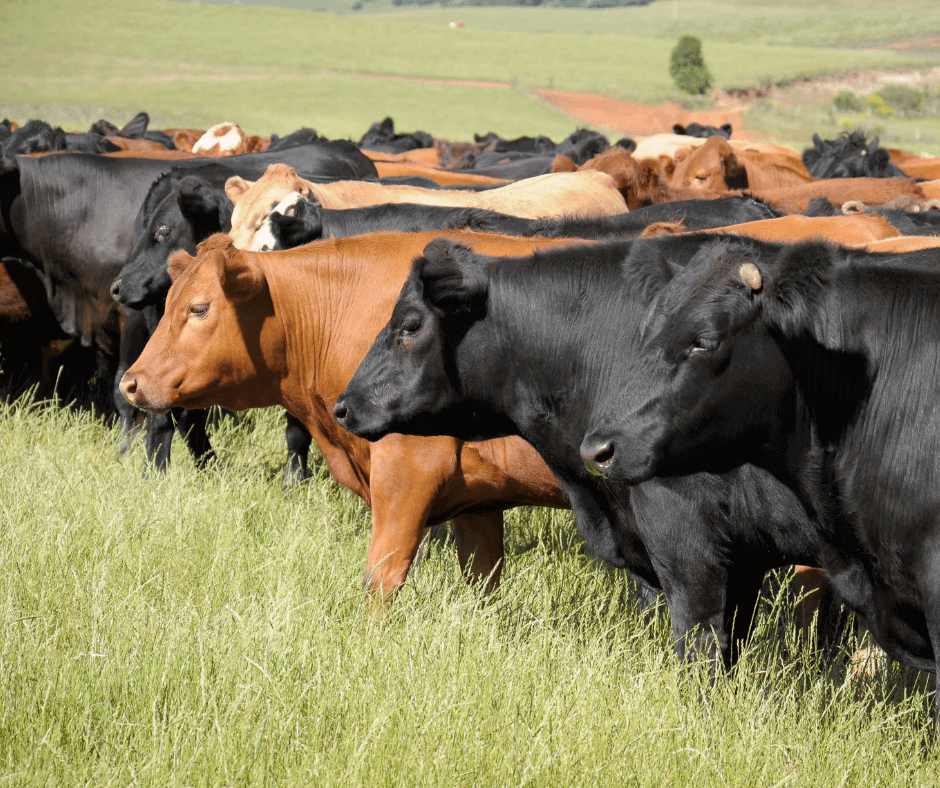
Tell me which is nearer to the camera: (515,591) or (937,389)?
(937,389)

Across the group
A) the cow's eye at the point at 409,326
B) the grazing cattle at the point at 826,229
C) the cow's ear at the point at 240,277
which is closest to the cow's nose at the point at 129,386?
the cow's ear at the point at 240,277

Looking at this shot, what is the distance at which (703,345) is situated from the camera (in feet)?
8.23

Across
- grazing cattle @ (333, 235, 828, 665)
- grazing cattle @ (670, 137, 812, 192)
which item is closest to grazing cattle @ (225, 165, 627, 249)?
grazing cattle @ (333, 235, 828, 665)

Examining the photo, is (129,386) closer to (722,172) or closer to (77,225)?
(77,225)

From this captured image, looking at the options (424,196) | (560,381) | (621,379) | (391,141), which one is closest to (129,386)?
(560,381)

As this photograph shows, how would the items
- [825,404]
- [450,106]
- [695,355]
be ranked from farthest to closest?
[450,106] → [825,404] → [695,355]

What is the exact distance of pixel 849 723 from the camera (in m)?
2.96

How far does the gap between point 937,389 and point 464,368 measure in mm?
1394

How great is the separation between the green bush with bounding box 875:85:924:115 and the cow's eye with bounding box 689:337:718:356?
54.2 meters

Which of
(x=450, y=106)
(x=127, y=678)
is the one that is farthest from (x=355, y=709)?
(x=450, y=106)

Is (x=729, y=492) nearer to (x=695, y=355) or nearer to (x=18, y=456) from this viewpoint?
(x=695, y=355)

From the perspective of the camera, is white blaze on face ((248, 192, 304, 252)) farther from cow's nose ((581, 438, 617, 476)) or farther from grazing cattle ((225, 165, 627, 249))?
cow's nose ((581, 438, 617, 476))

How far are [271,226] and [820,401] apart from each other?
3170 mm

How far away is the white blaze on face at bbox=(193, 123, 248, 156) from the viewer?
43.3 feet
